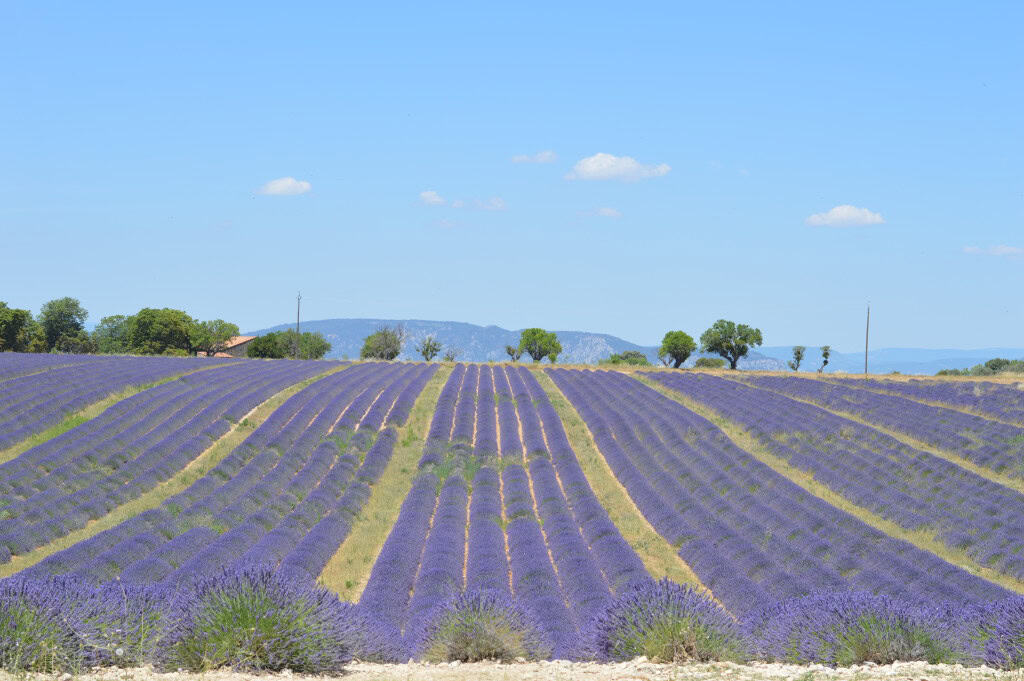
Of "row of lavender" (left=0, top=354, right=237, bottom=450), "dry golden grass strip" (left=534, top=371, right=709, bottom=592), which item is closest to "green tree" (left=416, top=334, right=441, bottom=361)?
"row of lavender" (left=0, top=354, right=237, bottom=450)

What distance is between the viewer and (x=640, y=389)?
41938mm

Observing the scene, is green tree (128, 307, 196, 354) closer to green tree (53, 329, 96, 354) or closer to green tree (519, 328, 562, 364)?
green tree (53, 329, 96, 354)

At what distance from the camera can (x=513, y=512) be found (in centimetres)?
1830

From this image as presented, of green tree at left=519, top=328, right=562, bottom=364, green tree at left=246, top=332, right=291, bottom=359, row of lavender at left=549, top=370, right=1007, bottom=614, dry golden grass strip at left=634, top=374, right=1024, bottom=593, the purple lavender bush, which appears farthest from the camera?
green tree at left=519, top=328, right=562, bottom=364

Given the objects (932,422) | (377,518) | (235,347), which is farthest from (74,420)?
(235,347)

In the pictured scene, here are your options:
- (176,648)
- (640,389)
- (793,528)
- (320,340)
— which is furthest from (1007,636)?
(320,340)

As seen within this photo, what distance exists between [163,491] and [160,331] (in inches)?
2675

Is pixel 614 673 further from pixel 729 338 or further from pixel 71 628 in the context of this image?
pixel 729 338

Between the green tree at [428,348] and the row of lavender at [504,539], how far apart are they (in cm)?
6098

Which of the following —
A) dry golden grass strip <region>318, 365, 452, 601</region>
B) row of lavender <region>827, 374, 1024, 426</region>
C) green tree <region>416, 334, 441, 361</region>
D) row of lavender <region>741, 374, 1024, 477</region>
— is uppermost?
green tree <region>416, 334, 441, 361</region>

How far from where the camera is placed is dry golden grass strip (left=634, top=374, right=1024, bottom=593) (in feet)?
53.4

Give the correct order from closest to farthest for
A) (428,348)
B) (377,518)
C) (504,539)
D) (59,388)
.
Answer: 1. (504,539)
2. (377,518)
3. (59,388)
4. (428,348)

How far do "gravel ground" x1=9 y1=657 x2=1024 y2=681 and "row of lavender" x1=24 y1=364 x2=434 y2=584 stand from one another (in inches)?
66.7

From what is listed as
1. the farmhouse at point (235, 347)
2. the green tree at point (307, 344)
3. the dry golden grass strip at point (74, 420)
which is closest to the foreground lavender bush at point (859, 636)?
the dry golden grass strip at point (74, 420)
